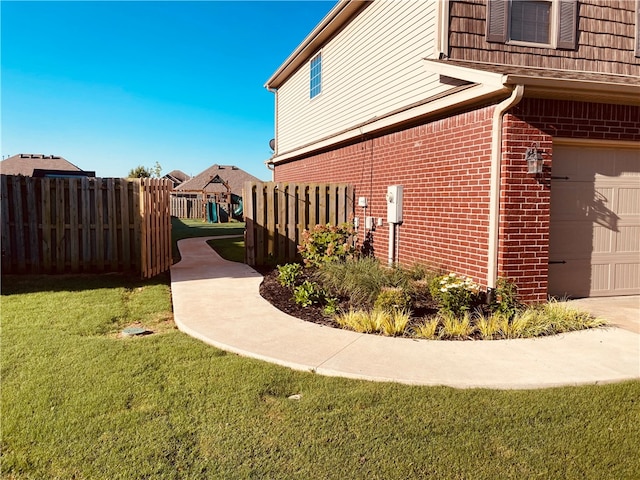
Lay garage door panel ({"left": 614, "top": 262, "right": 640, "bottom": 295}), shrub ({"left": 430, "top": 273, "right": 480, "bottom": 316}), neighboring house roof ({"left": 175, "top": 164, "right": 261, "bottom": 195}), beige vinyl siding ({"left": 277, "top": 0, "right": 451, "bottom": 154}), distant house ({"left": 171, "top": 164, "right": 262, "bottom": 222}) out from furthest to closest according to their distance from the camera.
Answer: neighboring house roof ({"left": 175, "top": 164, "right": 261, "bottom": 195})
distant house ({"left": 171, "top": 164, "right": 262, "bottom": 222})
beige vinyl siding ({"left": 277, "top": 0, "right": 451, "bottom": 154})
garage door panel ({"left": 614, "top": 262, "right": 640, "bottom": 295})
shrub ({"left": 430, "top": 273, "right": 480, "bottom": 316})

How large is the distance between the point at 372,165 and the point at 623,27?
5057mm

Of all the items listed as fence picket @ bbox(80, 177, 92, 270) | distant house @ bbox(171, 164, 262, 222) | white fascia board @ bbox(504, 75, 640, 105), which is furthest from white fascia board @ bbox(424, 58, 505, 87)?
distant house @ bbox(171, 164, 262, 222)

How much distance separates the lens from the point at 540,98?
6.01 meters

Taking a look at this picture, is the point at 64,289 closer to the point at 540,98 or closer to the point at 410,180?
the point at 410,180

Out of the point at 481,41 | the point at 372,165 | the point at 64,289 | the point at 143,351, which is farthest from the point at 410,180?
the point at 64,289

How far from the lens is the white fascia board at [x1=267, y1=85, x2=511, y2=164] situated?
597cm

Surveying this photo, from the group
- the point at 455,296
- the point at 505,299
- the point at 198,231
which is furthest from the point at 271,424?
the point at 198,231

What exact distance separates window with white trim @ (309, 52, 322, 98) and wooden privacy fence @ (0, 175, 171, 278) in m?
6.51

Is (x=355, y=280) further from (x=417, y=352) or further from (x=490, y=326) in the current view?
(x=417, y=352)

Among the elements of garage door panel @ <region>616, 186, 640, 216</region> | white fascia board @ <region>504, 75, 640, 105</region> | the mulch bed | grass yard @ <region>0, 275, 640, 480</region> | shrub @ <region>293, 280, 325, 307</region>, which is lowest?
grass yard @ <region>0, 275, 640, 480</region>

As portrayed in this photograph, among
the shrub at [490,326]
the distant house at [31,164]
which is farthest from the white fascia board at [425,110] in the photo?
the distant house at [31,164]

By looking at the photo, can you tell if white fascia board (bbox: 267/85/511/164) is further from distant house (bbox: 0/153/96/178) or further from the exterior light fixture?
distant house (bbox: 0/153/96/178)

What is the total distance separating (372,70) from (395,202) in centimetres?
349

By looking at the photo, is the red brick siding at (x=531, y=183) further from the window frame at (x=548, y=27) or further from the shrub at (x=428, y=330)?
the window frame at (x=548, y=27)
